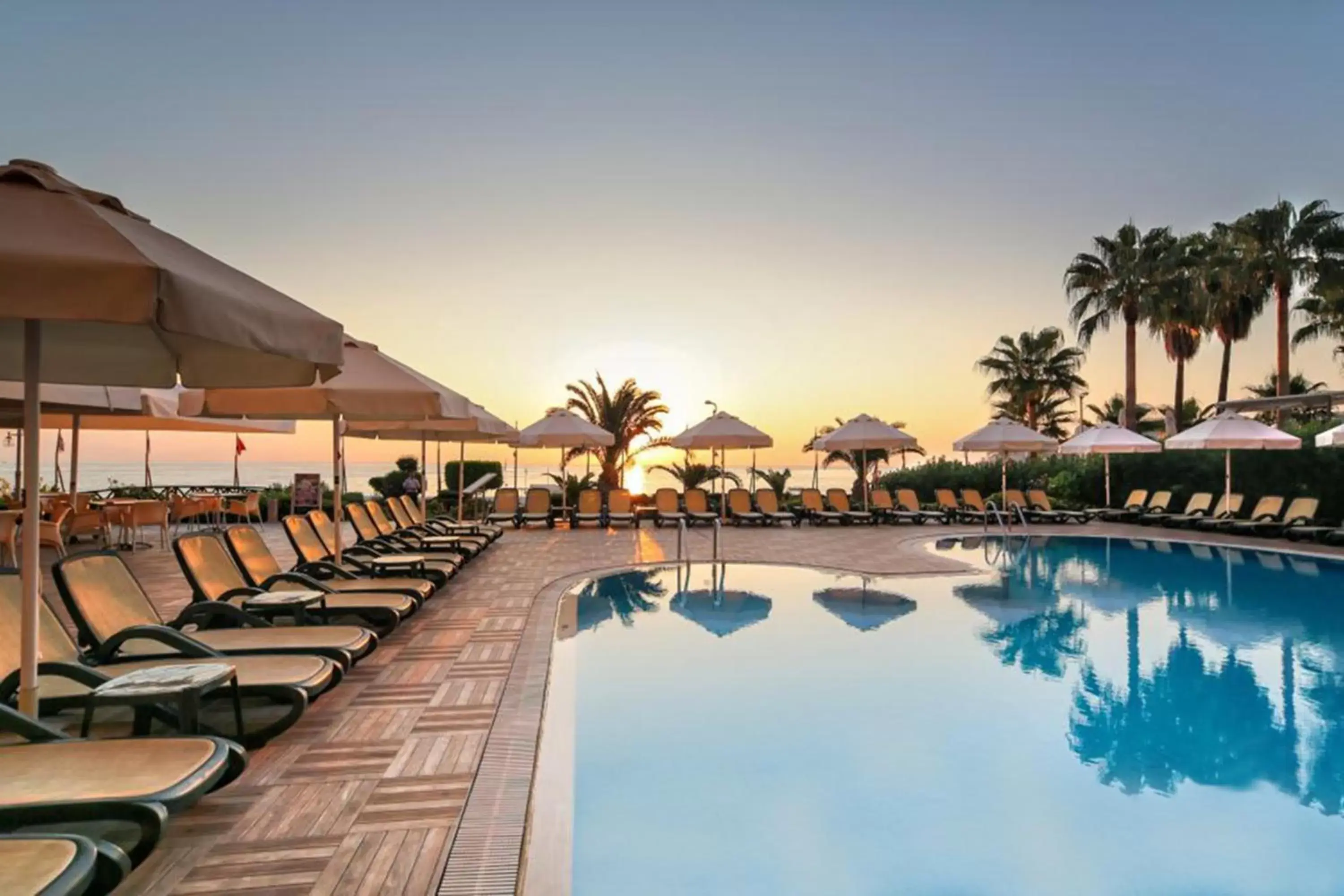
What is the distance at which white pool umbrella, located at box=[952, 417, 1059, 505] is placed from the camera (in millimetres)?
17500

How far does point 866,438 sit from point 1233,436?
22.6 ft

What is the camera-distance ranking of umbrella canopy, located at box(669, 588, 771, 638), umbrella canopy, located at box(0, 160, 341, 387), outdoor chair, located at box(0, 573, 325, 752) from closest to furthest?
umbrella canopy, located at box(0, 160, 341, 387)
outdoor chair, located at box(0, 573, 325, 752)
umbrella canopy, located at box(669, 588, 771, 638)

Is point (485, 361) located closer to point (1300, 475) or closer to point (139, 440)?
point (139, 440)

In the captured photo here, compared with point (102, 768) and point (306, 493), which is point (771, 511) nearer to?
point (306, 493)

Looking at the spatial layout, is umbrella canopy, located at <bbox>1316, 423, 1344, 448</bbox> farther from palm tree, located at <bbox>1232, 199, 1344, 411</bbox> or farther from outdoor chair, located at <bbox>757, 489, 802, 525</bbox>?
palm tree, located at <bbox>1232, 199, 1344, 411</bbox>

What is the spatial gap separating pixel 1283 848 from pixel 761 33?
38.4ft

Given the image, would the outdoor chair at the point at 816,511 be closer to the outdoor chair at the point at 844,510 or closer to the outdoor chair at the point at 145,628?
the outdoor chair at the point at 844,510

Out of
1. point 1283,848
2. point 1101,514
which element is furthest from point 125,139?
point 1101,514

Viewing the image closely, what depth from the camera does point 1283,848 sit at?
3.90 meters

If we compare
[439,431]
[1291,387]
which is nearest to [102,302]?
[439,431]

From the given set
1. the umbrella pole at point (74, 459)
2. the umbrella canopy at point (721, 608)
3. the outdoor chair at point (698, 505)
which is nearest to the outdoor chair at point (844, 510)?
the outdoor chair at point (698, 505)

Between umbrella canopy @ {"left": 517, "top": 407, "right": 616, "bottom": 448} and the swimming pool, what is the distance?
721 centimetres

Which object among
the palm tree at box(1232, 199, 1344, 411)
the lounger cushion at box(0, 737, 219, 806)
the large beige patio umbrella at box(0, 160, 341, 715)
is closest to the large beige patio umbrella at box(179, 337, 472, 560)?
the large beige patio umbrella at box(0, 160, 341, 715)

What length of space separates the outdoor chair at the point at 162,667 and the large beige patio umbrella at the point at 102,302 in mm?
501
